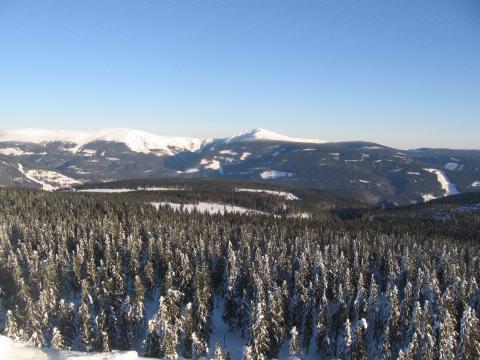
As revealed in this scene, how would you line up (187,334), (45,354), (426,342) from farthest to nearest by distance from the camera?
(187,334) < (426,342) < (45,354)

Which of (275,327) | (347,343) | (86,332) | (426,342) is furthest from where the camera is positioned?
(275,327)

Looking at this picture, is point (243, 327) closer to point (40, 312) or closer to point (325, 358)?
point (325, 358)

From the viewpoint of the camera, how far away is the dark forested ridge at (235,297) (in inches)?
2290

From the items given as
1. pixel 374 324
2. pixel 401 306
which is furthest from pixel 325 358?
pixel 401 306

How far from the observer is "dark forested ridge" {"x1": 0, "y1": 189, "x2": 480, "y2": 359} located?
58.2 m

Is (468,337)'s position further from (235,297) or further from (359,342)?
(235,297)

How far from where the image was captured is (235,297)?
84.4 meters

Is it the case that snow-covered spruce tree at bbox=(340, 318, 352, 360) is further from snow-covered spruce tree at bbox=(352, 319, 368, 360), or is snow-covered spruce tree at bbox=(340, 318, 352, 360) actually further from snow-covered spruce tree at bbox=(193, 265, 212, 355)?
snow-covered spruce tree at bbox=(193, 265, 212, 355)

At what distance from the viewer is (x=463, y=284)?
242 ft

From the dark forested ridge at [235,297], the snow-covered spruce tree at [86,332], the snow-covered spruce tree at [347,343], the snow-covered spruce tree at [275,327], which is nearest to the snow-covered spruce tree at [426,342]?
the dark forested ridge at [235,297]

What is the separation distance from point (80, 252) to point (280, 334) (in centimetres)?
5736

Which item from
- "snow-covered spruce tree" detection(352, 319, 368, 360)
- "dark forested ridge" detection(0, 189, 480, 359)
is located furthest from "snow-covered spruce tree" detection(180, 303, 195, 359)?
"snow-covered spruce tree" detection(352, 319, 368, 360)

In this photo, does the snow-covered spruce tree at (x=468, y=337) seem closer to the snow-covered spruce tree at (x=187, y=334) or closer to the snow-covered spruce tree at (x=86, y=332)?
the snow-covered spruce tree at (x=187, y=334)

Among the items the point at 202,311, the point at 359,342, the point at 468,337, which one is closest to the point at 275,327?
the point at 202,311
